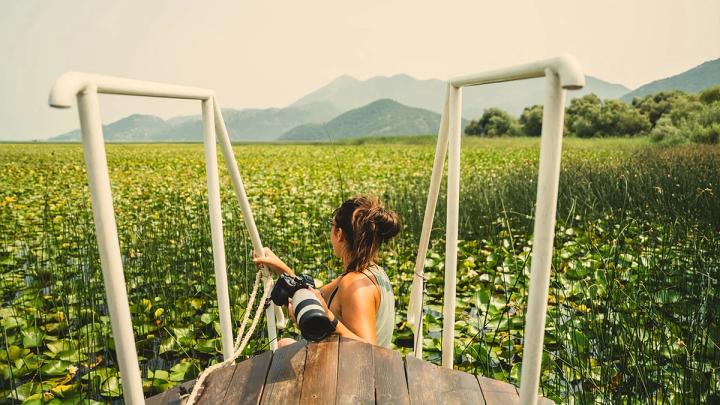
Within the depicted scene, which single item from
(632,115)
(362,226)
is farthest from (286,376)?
(632,115)

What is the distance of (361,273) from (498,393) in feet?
2.26

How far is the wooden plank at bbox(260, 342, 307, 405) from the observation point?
118 centimetres

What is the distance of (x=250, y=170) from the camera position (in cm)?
1098

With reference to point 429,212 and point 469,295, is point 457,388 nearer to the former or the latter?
point 429,212

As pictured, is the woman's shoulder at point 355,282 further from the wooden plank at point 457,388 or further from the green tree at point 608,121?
the green tree at point 608,121

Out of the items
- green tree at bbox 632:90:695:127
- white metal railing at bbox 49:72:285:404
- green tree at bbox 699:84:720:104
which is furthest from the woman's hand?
green tree at bbox 632:90:695:127

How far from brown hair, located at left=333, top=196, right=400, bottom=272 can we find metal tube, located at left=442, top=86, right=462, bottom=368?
1.18 feet

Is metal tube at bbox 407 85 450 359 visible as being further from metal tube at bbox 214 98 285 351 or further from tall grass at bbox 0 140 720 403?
metal tube at bbox 214 98 285 351

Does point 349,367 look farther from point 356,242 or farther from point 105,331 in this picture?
point 105,331

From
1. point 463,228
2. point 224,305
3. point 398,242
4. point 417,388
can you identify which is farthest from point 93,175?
point 463,228

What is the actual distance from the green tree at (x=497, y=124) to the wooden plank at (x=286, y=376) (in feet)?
132

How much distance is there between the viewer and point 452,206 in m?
1.51

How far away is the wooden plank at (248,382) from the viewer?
118 cm

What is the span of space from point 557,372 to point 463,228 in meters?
2.51
